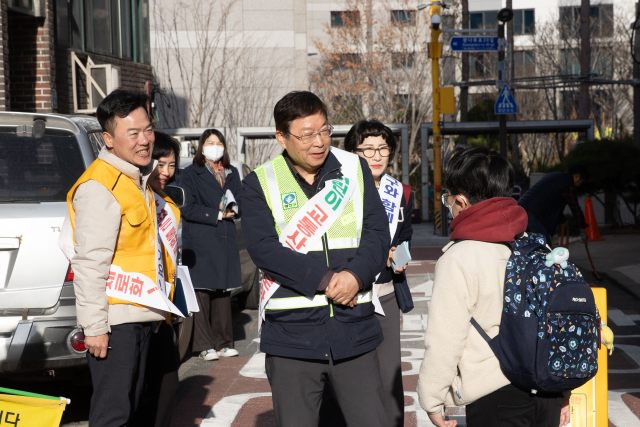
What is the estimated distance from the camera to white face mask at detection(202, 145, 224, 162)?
661cm

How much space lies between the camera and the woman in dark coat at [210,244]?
6527 mm

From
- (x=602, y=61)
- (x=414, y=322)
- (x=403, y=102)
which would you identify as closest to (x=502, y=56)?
(x=403, y=102)

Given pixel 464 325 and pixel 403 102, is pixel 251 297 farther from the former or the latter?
pixel 403 102

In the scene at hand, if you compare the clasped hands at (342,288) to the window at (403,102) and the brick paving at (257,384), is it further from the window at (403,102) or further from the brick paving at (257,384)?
the window at (403,102)

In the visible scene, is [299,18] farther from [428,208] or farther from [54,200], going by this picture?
[54,200]

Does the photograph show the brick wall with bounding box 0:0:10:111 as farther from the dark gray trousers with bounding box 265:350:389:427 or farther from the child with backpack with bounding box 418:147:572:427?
the child with backpack with bounding box 418:147:572:427

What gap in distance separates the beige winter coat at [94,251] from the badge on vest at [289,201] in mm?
787

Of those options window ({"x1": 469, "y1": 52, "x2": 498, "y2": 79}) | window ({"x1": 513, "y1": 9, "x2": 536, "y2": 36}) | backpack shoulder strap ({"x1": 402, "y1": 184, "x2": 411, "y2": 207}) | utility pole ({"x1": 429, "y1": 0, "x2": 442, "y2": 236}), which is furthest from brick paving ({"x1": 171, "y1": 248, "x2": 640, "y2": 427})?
window ({"x1": 513, "y1": 9, "x2": 536, "y2": 36})

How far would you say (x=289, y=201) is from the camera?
10.00ft

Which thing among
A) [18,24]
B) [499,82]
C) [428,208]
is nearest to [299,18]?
[428,208]

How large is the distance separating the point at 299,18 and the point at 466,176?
1109 inches

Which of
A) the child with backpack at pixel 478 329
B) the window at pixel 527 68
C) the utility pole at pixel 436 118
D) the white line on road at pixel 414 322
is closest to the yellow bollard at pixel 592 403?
the child with backpack at pixel 478 329

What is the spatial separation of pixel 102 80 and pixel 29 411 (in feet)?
41.0

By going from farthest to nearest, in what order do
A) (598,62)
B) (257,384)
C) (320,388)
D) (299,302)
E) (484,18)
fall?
1. (484,18)
2. (598,62)
3. (257,384)
4. (320,388)
5. (299,302)
